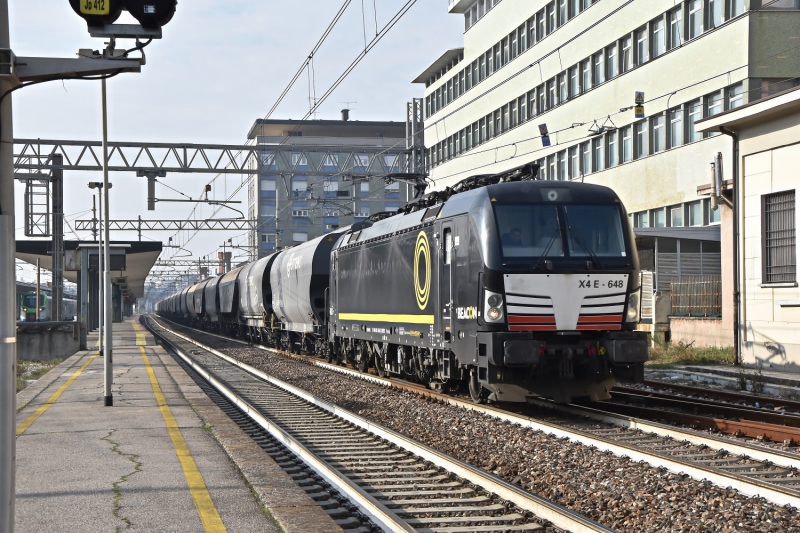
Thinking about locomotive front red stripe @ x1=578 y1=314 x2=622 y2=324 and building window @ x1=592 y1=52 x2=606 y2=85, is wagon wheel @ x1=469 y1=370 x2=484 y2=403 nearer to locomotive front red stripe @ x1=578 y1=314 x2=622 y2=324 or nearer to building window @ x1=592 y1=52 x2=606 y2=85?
locomotive front red stripe @ x1=578 y1=314 x2=622 y2=324

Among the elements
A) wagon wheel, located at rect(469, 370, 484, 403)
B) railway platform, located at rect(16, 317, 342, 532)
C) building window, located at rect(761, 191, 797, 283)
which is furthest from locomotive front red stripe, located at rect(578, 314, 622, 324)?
building window, located at rect(761, 191, 797, 283)

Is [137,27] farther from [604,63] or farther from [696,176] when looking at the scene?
[604,63]

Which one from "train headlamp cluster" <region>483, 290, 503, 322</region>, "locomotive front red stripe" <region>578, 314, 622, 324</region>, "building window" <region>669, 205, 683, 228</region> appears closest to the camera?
"train headlamp cluster" <region>483, 290, 503, 322</region>

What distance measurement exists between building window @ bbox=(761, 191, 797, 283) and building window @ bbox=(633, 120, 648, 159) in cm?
1456

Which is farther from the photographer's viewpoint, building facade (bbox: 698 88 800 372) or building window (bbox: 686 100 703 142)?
building window (bbox: 686 100 703 142)

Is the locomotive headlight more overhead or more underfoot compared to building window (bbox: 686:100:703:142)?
more underfoot

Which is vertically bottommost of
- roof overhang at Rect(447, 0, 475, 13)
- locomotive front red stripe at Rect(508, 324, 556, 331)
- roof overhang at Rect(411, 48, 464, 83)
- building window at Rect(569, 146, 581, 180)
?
locomotive front red stripe at Rect(508, 324, 556, 331)

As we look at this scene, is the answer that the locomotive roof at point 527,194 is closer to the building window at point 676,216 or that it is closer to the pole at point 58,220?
the building window at point 676,216

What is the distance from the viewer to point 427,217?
614 inches

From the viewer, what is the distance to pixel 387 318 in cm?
1816

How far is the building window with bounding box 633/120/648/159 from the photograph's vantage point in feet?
115

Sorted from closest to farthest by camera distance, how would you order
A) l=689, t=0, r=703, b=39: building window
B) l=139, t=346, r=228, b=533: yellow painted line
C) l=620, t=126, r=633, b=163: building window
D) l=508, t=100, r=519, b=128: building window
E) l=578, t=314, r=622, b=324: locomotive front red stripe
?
1. l=139, t=346, r=228, b=533: yellow painted line
2. l=578, t=314, r=622, b=324: locomotive front red stripe
3. l=689, t=0, r=703, b=39: building window
4. l=620, t=126, r=633, b=163: building window
5. l=508, t=100, r=519, b=128: building window

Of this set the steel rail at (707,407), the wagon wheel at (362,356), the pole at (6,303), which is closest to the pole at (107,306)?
the wagon wheel at (362,356)

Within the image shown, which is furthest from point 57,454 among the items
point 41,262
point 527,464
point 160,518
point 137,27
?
point 41,262
